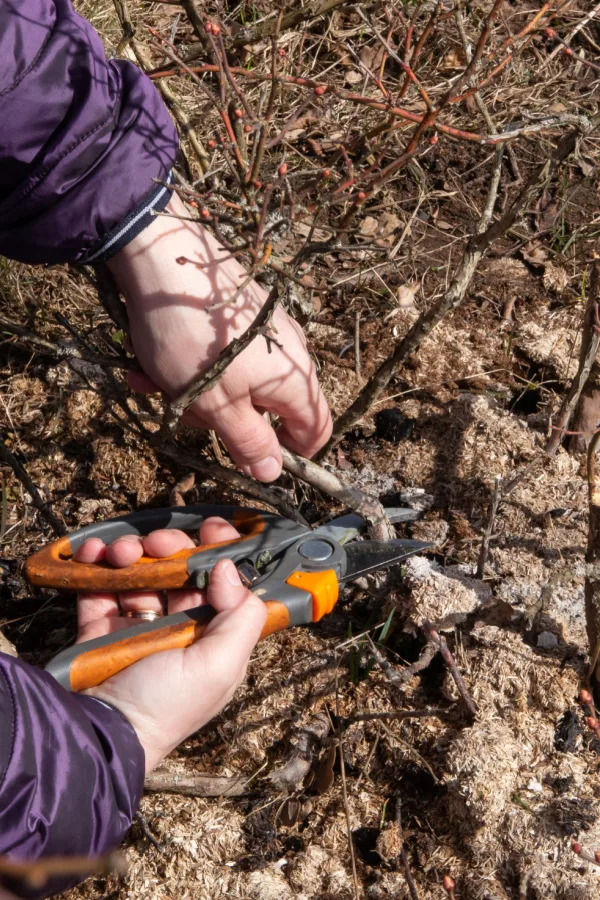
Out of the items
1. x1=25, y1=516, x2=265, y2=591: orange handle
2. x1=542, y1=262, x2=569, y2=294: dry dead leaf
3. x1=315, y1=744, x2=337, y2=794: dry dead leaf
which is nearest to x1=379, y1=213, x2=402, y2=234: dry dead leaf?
x1=542, y1=262, x2=569, y2=294: dry dead leaf

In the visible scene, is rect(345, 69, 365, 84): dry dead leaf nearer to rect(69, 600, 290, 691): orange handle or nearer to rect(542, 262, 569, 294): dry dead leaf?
rect(542, 262, 569, 294): dry dead leaf

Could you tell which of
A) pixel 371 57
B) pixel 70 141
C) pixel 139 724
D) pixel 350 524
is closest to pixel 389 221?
pixel 371 57

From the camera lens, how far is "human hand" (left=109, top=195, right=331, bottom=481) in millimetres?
1861

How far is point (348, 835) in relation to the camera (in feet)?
6.49

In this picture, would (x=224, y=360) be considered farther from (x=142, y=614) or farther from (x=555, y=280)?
(x=555, y=280)

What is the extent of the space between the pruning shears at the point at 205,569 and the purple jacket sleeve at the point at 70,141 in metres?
0.79

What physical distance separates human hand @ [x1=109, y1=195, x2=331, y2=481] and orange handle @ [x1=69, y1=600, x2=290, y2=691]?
0.48m

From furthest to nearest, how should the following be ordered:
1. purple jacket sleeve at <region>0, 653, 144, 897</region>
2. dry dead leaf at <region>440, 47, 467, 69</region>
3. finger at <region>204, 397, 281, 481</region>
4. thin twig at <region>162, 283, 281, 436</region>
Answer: dry dead leaf at <region>440, 47, 467, 69</region> < finger at <region>204, 397, 281, 481</region> < thin twig at <region>162, 283, 281, 436</region> < purple jacket sleeve at <region>0, 653, 144, 897</region>

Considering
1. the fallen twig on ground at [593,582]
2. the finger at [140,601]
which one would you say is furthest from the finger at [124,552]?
the fallen twig on ground at [593,582]

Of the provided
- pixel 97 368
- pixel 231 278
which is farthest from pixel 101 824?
pixel 97 368

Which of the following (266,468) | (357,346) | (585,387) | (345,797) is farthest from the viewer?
(357,346)

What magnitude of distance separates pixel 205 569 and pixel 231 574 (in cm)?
15

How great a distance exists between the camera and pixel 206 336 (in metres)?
1.86

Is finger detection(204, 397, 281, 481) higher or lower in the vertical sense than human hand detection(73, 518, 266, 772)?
higher
